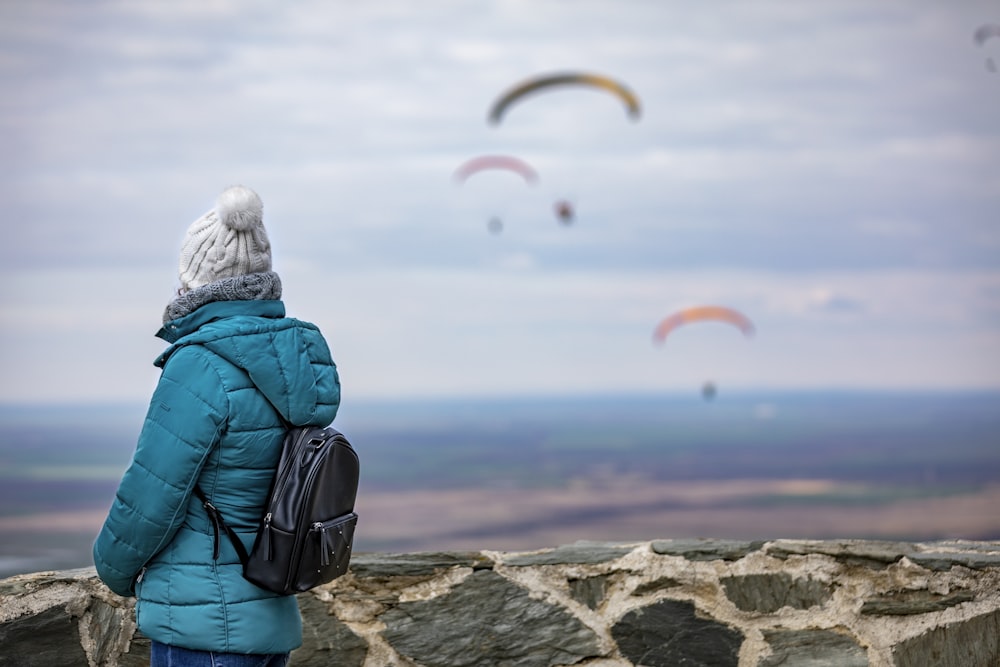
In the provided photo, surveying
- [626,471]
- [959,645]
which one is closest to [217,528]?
[959,645]

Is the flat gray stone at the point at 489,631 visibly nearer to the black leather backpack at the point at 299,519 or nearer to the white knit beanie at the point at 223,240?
the black leather backpack at the point at 299,519

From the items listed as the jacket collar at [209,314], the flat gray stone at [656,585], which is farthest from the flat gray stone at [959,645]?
the jacket collar at [209,314]

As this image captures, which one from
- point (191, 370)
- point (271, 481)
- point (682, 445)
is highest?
point (682, 445)

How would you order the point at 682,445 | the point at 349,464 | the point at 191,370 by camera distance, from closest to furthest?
the point at 191,370 → the point at 349,464 → the point at 682,445

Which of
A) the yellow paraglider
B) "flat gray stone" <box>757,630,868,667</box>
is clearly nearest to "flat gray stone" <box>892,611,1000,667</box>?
"flat gray stone" <box>757,630,868,667</box>

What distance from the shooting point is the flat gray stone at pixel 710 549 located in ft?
10.6

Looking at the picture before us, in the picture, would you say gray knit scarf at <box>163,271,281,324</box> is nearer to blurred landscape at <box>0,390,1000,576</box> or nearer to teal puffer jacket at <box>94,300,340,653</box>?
teal puffer jacket at <box>94,300,340,653</box>

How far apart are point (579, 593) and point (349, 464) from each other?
1254 millimetres

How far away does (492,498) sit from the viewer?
10638 centimetres

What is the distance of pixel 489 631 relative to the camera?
10.7 ft

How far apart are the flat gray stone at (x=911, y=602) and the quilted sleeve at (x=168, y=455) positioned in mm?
1954

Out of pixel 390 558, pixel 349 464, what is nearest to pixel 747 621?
pixel 390 558

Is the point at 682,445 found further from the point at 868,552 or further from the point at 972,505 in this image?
the point at 868,552

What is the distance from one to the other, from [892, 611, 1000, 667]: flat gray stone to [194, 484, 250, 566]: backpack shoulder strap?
189cm
